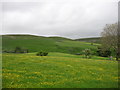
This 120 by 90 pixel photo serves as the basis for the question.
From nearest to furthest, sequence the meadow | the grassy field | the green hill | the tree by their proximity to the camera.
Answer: the grassy field
the meadow
the tree
the green hill

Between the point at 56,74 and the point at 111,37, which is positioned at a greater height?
the point at 111,37

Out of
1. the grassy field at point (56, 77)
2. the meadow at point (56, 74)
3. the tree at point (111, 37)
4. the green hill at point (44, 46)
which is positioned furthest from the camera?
the green hill at point (44, 46)

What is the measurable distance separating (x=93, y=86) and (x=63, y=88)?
333cm

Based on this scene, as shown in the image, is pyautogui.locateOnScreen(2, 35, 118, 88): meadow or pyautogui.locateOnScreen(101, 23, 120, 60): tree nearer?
pyautogui.locateOnScreen(2, 35, 118, 88): meadow

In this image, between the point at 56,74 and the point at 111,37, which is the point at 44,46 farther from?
the point at 56,74

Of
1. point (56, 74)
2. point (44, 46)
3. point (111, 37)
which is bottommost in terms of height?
point (56, 74)

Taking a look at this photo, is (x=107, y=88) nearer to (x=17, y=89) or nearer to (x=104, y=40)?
(x=17, y=89)

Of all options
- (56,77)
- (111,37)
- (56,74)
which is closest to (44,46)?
(111,37)

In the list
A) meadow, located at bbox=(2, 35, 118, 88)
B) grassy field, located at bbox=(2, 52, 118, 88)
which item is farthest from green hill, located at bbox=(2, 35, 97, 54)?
grassy field, located at bbox=(2, 52, 118, 88)

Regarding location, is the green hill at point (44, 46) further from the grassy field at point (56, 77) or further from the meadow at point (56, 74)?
the grassy field at point (56, 77)

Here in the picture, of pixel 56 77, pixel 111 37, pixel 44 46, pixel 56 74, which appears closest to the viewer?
pixel 56 77

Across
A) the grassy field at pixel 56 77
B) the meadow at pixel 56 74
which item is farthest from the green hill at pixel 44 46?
the grassy field at pixel 56 77

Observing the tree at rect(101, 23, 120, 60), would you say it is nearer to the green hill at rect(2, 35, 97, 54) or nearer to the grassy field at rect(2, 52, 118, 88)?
the grassy field at rect(2, 52, 118, 88)

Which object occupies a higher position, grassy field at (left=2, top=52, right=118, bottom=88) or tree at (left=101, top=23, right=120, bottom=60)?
tree at (left=101, top=23, right=120, bottom=60)
